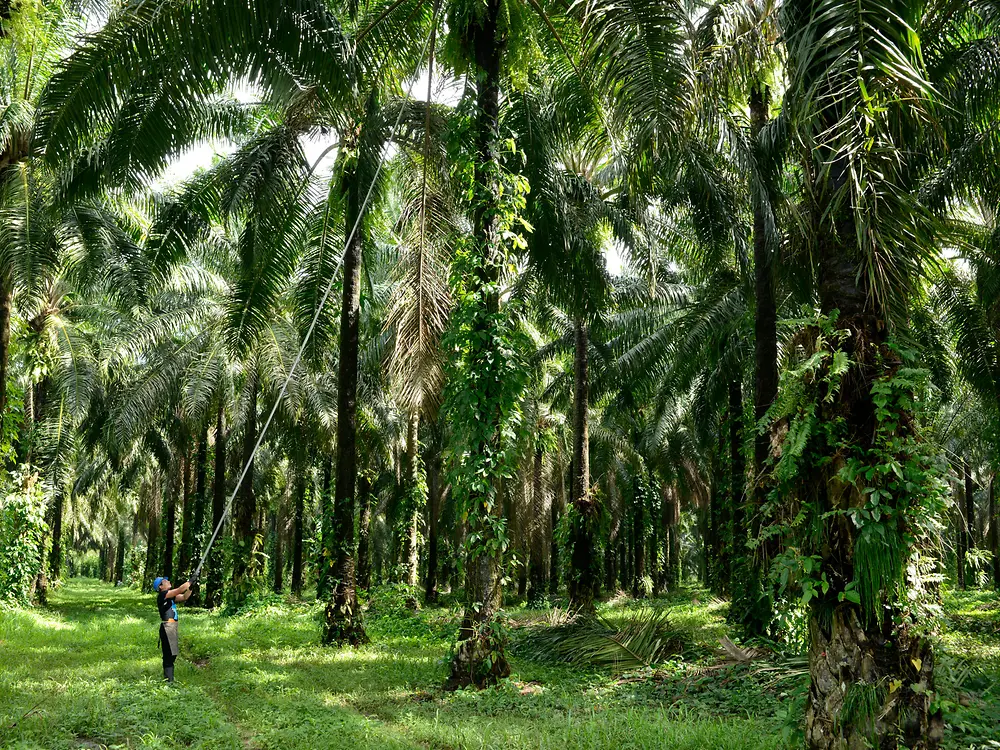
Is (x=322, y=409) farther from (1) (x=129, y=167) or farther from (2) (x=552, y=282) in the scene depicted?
(1) (x=129, y=167)

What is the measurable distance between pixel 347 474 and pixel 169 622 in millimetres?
3914

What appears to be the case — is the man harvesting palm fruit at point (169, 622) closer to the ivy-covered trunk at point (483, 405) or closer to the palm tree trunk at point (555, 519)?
the ivy-covered trunk at point (483, 405)

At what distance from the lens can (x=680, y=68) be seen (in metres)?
7.58

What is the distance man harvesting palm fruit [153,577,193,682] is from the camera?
977 cm

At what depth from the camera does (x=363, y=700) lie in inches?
343

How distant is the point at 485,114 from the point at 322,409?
11.4 metres

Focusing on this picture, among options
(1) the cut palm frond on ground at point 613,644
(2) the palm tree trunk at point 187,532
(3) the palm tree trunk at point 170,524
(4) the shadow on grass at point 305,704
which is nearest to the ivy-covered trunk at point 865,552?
(4) the shadow on grass at point 305,704

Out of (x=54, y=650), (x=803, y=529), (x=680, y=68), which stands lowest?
(x=54, y=650)

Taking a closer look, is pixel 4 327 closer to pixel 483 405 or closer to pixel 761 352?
pixel 483 405

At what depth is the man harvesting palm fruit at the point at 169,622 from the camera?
384 inches

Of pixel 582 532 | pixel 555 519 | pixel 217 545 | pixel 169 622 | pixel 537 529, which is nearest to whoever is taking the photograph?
pixel 169 622

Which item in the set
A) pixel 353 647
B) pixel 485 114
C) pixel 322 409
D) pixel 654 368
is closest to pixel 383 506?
pixel 322 409

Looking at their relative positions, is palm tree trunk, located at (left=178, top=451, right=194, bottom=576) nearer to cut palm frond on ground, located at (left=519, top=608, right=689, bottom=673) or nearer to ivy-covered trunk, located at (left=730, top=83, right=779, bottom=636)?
cut palm frond on ground, located at (left=519, top=608, right=689, bottom=673)

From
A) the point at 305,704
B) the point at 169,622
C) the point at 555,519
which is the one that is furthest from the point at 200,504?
the point at 305,704
